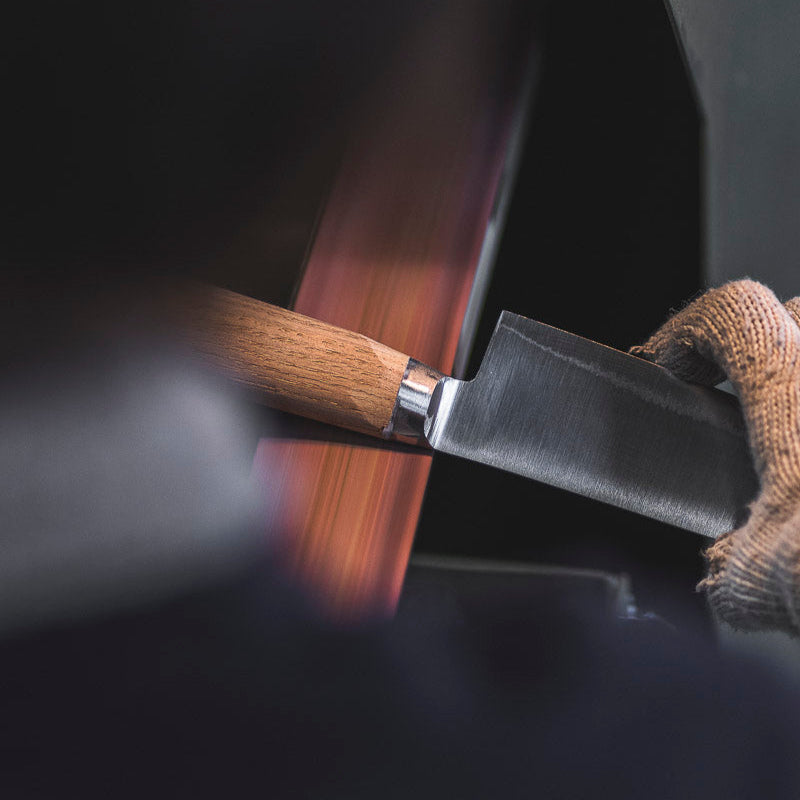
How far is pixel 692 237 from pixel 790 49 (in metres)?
0.23

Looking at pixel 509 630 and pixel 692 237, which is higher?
pixel 692 237

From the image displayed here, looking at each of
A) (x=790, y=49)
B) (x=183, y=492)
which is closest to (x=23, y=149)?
(x=183, y=492)

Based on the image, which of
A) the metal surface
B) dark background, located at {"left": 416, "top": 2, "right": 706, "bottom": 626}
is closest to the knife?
the metal surface

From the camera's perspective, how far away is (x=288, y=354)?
1.06 feet

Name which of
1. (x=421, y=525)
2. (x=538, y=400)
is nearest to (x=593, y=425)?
(x=538, y=400)

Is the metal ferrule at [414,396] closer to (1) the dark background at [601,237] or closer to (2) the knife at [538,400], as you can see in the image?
(2) the knife at [538,400]

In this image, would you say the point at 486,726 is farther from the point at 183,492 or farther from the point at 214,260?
the point at 214,260

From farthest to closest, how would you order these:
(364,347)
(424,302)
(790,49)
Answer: (790,49) → (424,302) → (364,347)

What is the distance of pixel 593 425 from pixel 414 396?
103 millimetres

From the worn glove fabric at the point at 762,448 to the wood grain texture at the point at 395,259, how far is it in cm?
19

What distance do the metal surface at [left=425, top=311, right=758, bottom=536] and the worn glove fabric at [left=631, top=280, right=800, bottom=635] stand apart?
0.09 feet

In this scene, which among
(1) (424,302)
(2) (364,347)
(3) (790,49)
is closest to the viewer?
(2) (364,347)

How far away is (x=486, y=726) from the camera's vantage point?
0.41m

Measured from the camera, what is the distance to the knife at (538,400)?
1.07 feet
